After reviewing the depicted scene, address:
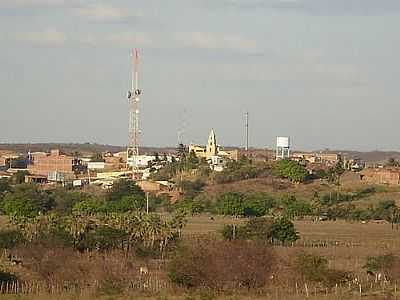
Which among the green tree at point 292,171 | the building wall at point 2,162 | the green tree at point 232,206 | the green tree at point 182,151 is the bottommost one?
the green tree at point 232,206

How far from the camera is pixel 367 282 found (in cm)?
3928

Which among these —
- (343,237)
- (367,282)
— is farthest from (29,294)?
(343,237)

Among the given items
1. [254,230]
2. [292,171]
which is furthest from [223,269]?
[292,171]

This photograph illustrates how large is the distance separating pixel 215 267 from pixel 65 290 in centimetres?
613

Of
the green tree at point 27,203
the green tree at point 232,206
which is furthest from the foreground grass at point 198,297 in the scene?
the green tree at point 232,206

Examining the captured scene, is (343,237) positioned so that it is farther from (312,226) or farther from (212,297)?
(212,297)

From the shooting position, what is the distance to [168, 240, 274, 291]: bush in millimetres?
36062

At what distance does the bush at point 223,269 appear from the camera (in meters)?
36.1

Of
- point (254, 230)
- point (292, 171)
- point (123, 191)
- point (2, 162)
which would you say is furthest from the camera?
point (2, 162)

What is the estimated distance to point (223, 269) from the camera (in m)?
36.0

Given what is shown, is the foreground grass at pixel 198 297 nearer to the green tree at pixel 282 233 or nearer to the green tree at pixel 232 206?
the green tree at pixel 282 233

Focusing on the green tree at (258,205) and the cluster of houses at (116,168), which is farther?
the cluster of houses at (116,168)

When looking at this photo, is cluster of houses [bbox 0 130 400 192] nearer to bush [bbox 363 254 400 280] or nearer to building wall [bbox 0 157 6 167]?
building wall [bbox 0 157 6 167]

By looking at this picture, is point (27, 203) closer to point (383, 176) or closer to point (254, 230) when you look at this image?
point (254, 230)
